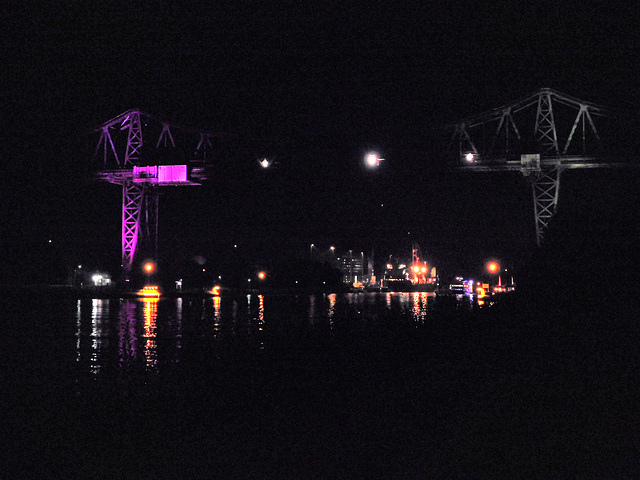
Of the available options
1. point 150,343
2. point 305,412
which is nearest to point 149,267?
point 150,343

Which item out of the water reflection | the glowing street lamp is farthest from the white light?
the glowing street lamp

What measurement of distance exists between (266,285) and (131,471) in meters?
89.3

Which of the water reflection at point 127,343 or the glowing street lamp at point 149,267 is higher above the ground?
the glowing street lamp at point 149,267

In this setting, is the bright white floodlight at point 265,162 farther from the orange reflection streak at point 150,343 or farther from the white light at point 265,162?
the orange reflection streak at point 150,343

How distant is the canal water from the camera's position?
572 cm

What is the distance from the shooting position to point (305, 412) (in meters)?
7.95

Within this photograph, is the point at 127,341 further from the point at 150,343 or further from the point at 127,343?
the point at 150,343

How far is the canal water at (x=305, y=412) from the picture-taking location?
572 cm

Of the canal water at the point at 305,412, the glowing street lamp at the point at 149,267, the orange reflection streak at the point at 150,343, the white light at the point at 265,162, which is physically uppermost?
the white light at the point at 265,162

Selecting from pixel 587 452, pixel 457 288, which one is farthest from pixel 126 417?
pixel 457 288

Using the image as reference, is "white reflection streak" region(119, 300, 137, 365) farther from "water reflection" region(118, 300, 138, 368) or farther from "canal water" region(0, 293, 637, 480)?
"canal water" region(0, 293, 637, 480)

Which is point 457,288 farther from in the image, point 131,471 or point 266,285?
point 131,471

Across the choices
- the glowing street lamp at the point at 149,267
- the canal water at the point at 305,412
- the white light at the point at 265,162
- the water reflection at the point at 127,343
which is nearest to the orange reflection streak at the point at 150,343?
the canal water at the point at 305,412

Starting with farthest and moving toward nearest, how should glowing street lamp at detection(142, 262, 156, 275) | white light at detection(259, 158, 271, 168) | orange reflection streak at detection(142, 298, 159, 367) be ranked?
1. glowing street lamp at detection(142, 262, 156, 275)
2. white light at detection(259, 158, 271, 168)
3. orange reflection streak at detection(142, 298, 159, 367)
